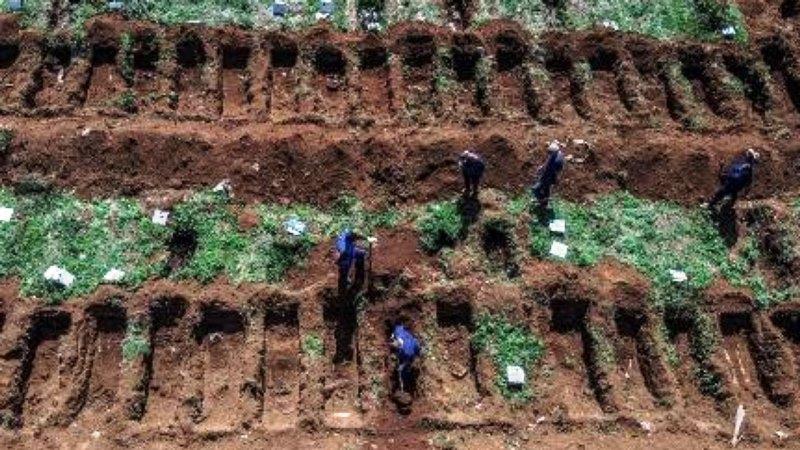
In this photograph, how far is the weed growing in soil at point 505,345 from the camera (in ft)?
39.1

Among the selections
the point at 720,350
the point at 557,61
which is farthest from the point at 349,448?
the point at 557,61

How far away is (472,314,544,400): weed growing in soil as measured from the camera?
469 inches

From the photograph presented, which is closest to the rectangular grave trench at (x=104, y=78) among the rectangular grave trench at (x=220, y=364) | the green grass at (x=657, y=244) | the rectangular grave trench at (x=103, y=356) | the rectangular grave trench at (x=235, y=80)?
the rectangular grave trench at (x=235, y=80)

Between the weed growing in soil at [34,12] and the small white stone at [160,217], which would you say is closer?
the small white stone at [160,217]

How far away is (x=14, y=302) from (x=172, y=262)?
2.37 m

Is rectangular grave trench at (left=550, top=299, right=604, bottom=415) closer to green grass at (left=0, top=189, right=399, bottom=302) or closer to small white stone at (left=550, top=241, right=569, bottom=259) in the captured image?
small white stone at (left=550, top=241, right=569, bottom=259)

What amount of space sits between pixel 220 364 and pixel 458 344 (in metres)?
3.66

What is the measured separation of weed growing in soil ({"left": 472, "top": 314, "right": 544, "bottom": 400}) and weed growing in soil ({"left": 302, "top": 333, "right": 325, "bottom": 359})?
92.3 inches

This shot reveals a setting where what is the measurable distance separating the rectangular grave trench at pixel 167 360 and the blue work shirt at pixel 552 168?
614 cm

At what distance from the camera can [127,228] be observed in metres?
13.0

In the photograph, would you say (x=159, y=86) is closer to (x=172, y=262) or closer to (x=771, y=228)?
(x=172, y=262)

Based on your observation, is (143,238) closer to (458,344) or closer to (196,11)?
(458,344)

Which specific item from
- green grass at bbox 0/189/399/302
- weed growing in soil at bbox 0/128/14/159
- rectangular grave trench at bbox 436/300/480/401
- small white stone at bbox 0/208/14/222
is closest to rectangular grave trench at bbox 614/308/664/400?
rectangular grave trench at bbox 436/300/480/401

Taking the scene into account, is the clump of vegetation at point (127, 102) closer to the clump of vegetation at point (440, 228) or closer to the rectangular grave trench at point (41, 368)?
the rectangular grave trench at point (41, 368)
